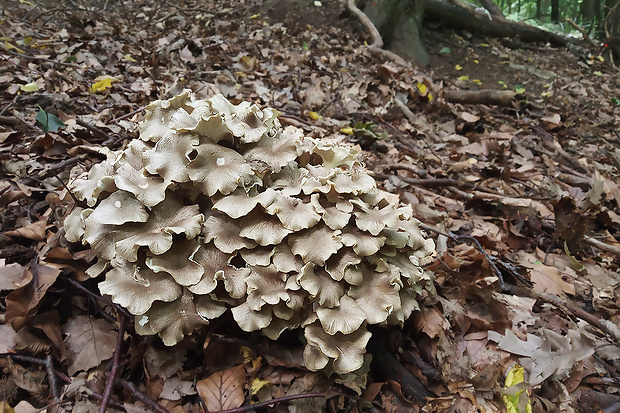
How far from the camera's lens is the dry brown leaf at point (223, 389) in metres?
1.85

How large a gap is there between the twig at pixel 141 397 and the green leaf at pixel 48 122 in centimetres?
216

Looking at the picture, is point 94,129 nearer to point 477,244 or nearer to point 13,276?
point 13,276

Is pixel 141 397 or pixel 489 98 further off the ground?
pixel 489 98

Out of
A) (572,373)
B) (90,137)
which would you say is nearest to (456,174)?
(572,373)

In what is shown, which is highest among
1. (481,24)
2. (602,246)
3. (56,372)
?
(481,24)

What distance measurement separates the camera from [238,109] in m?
2.38

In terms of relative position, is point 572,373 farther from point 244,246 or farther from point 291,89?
point 291,89

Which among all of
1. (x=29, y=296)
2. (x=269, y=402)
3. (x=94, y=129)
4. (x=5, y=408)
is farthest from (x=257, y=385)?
(x=94, y=129)

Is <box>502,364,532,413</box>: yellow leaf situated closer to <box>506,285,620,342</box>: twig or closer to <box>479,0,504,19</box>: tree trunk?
<box>506,285,620,342</box>: twig

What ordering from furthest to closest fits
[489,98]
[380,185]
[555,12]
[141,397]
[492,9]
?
[555,12]
[492,9]
[489,98]
[380,185]
[141,397]

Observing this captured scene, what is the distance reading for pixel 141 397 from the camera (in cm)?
182

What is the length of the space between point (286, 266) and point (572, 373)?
5.84ft

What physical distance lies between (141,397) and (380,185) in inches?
102

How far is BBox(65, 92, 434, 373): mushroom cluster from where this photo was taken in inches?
72.0
